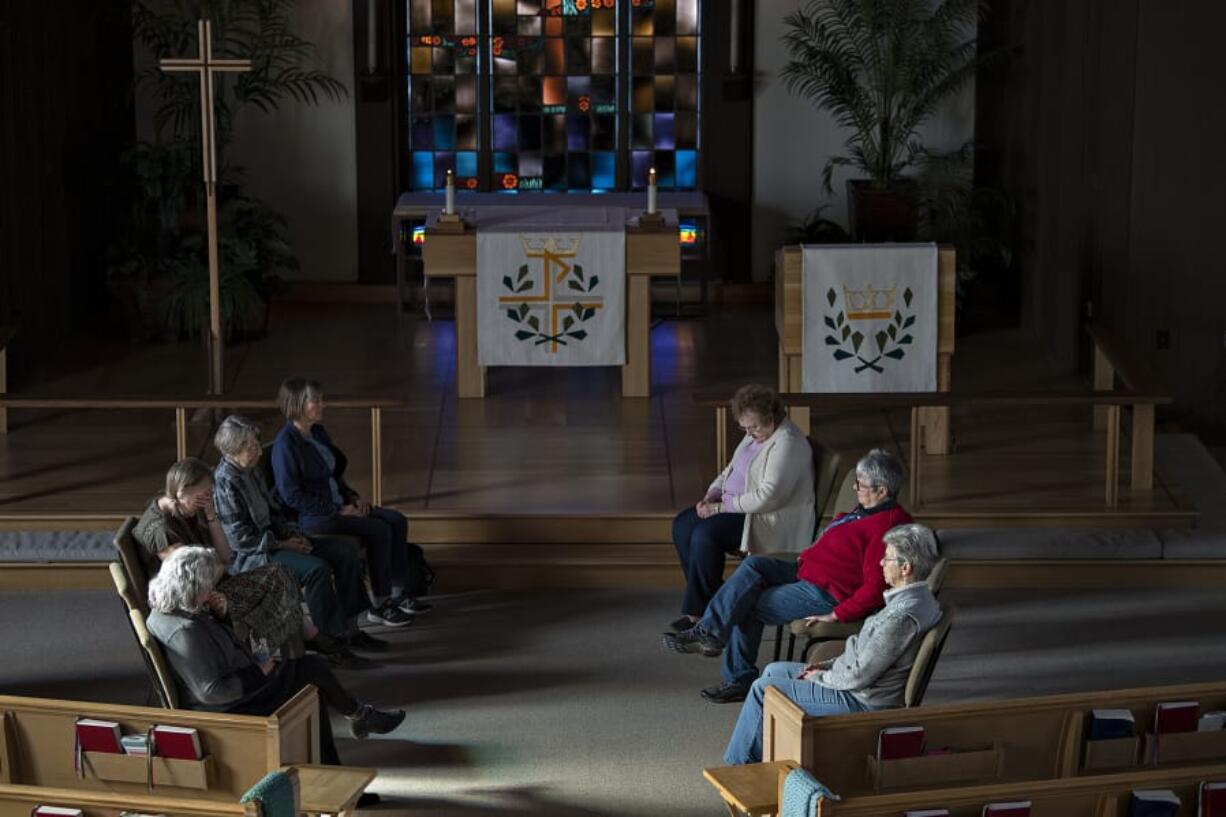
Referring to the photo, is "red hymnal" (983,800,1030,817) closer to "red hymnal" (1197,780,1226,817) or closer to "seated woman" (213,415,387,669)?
"red hymnal" (1197,780,1226,817)

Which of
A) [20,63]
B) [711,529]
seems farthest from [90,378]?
[711,529]

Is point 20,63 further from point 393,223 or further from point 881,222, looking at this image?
point 881,222

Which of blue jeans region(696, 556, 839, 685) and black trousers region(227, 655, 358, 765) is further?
blue jeans region(696, 556, 839, 685)

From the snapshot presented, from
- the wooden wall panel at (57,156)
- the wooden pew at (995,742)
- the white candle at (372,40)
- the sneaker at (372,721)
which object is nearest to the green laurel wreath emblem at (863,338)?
the sneaker at (372,721)

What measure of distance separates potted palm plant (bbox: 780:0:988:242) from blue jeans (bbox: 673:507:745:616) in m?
4.93

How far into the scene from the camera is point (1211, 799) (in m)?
5.11

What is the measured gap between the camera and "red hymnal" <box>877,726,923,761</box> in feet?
17.4

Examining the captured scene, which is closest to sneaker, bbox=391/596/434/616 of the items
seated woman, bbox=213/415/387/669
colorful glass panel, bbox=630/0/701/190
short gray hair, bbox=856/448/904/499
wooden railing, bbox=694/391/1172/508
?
seated woman, bbox=213/415/387/669

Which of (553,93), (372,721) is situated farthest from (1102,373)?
(553,93)

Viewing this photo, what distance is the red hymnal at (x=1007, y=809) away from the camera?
196 inches

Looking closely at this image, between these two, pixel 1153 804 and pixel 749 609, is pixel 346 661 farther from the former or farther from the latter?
pixel 1153 804

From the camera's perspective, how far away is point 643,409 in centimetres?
1008

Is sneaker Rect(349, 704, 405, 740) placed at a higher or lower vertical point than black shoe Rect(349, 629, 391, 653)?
lower

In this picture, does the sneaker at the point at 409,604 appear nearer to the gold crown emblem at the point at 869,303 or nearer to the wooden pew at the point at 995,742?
the gold crown emblem at the point at 869,303
